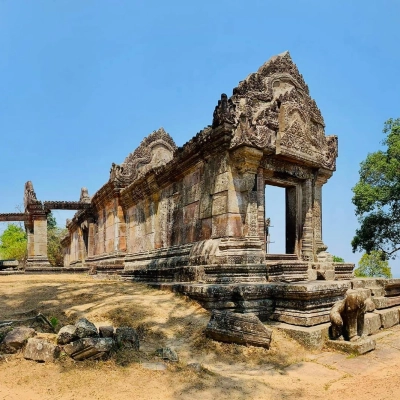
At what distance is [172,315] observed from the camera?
6.11 metres

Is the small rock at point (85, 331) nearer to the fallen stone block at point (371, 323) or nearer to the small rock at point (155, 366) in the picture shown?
the small rock at point (155, 366)

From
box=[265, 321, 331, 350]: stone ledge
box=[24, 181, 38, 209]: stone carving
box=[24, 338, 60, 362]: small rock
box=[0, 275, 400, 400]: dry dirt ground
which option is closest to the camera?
box=[0, 275, 400, 400]: dry dirt ground

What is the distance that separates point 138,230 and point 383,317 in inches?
298

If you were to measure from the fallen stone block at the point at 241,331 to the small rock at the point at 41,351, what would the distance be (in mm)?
2065

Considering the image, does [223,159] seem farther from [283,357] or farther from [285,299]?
[283,357]

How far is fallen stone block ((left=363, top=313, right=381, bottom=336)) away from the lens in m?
6.32

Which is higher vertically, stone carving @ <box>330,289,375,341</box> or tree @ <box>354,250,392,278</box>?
stone carving @ <box>330,289,375,341</box>

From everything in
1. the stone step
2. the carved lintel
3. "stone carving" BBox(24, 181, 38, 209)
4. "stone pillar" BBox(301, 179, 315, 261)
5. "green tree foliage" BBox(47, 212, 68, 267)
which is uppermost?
"stone carving" BBox(24, 181, 38, 209)

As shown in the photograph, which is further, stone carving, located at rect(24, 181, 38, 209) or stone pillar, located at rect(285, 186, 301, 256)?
stone carving, located at rect(24, 181, 38, 209)

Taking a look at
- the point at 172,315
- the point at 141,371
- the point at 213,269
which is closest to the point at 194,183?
the point at 213,269

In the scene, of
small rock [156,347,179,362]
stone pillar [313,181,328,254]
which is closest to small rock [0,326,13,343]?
small rock [156,347,179,362]

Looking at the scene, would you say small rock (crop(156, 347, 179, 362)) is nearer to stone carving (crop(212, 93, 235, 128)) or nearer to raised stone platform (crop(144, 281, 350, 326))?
raised stone platform (crop(144, 281, 350, 326))

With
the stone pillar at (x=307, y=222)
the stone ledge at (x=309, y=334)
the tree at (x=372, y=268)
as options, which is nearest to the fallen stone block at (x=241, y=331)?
the stone ledge at (x=309, y=334)

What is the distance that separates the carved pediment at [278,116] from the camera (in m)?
7.51
